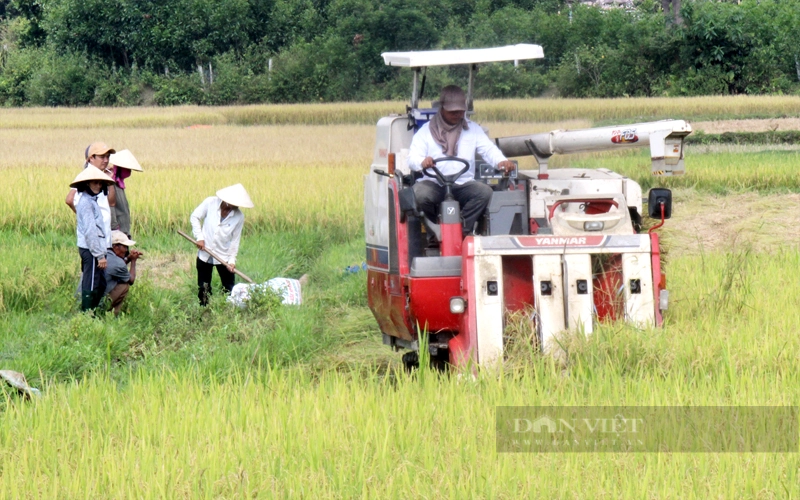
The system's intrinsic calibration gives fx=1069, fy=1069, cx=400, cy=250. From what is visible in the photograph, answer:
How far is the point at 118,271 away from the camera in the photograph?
27.6 feet

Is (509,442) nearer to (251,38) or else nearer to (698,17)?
(698,17)

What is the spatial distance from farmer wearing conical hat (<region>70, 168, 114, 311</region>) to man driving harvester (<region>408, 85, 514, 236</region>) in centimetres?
267

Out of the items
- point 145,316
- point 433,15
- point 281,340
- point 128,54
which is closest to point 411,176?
point 281,340

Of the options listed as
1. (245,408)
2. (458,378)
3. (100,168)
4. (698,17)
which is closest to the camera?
(245,408)

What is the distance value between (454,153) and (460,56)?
0.65 m

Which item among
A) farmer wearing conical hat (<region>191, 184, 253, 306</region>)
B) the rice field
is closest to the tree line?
the rice field

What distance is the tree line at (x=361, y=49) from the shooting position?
33344 millimetres

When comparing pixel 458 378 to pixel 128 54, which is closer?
pixel 458 378

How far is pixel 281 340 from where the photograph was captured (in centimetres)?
792

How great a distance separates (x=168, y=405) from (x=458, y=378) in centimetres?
151

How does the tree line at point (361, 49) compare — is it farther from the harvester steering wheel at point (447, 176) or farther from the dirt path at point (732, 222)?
the harvester steering wheel at point (447, 176)

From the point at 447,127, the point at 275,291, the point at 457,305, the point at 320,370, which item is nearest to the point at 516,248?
the point at 457,305

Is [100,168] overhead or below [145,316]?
overhead
